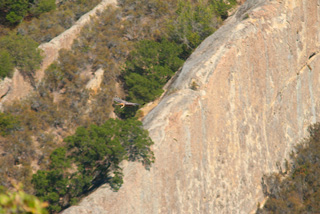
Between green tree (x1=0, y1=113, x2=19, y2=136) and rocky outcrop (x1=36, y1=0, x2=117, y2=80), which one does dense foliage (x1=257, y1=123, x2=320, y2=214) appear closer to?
green tree (x1=0, y1=113, x2=19, y2=136)

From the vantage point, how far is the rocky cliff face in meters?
22.3

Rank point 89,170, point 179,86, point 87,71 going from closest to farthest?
point 89,170 → point 179,86 → point 87,71

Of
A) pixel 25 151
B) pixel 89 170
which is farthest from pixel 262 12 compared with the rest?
pixel 25 151

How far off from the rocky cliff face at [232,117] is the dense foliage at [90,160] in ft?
2.45

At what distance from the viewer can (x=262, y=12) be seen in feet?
94.5

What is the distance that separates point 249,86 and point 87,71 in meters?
13.2

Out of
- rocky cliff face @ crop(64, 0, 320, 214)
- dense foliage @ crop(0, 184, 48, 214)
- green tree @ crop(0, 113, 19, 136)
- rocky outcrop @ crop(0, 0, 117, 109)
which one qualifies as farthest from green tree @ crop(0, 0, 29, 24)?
dense foliage @ crop(0, 184, 48, 214)

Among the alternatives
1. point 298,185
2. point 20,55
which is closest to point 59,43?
point 20,55

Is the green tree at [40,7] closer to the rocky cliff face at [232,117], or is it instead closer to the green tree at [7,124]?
the green tree at [7,124]

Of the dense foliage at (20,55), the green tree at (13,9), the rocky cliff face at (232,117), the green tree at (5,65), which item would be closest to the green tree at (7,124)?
the green tree at (5,65)

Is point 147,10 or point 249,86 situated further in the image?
point 147,10

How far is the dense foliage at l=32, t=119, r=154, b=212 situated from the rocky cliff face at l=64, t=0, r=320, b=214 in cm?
75

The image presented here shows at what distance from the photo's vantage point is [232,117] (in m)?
26.2

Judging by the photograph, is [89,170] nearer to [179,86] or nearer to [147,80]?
[179,86]
